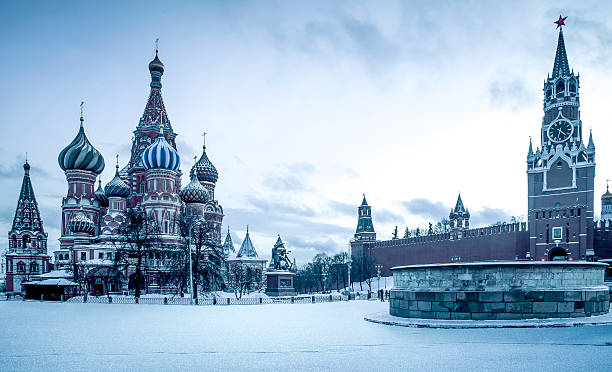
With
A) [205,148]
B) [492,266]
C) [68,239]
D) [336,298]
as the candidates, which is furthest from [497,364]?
[205,148]

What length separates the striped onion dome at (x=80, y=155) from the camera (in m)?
51.5

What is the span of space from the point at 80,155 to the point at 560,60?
5436cm

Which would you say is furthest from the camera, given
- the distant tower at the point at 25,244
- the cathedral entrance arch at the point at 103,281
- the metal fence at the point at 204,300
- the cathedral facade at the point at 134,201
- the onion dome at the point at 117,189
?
the distant tower at the point at 25,244

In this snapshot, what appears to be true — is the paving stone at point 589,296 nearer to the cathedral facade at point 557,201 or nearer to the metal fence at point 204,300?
the metal fence at point 204,300

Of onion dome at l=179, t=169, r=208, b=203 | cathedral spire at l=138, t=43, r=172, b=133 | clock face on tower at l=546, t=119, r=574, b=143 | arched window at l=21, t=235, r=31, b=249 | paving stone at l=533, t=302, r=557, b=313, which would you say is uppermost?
cathedral spire at l=138, t=43, r=172, b=133

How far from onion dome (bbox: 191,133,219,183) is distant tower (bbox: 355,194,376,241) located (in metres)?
30.5

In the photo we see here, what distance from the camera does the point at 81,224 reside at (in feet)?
159

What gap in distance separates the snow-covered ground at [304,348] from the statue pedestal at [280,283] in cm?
3077

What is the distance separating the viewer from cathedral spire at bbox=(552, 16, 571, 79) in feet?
185

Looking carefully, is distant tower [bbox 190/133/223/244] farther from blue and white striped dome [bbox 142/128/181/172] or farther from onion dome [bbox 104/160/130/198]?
blue and white striped dome [bbox 142/128/181/172]

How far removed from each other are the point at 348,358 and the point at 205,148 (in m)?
56.1

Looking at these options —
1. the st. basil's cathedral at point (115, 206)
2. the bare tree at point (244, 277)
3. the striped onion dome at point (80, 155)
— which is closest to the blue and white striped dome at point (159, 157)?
the st. basil's cathedral at point (115, 206)

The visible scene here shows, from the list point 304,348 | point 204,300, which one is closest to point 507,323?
point 304,348

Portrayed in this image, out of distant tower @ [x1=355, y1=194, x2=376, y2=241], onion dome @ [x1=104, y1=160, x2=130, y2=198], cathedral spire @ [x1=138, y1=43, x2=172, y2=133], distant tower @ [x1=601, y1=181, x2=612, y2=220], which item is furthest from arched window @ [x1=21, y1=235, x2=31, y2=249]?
distant tower @ [x1=601, y1=181, x2=612, y2=220]
